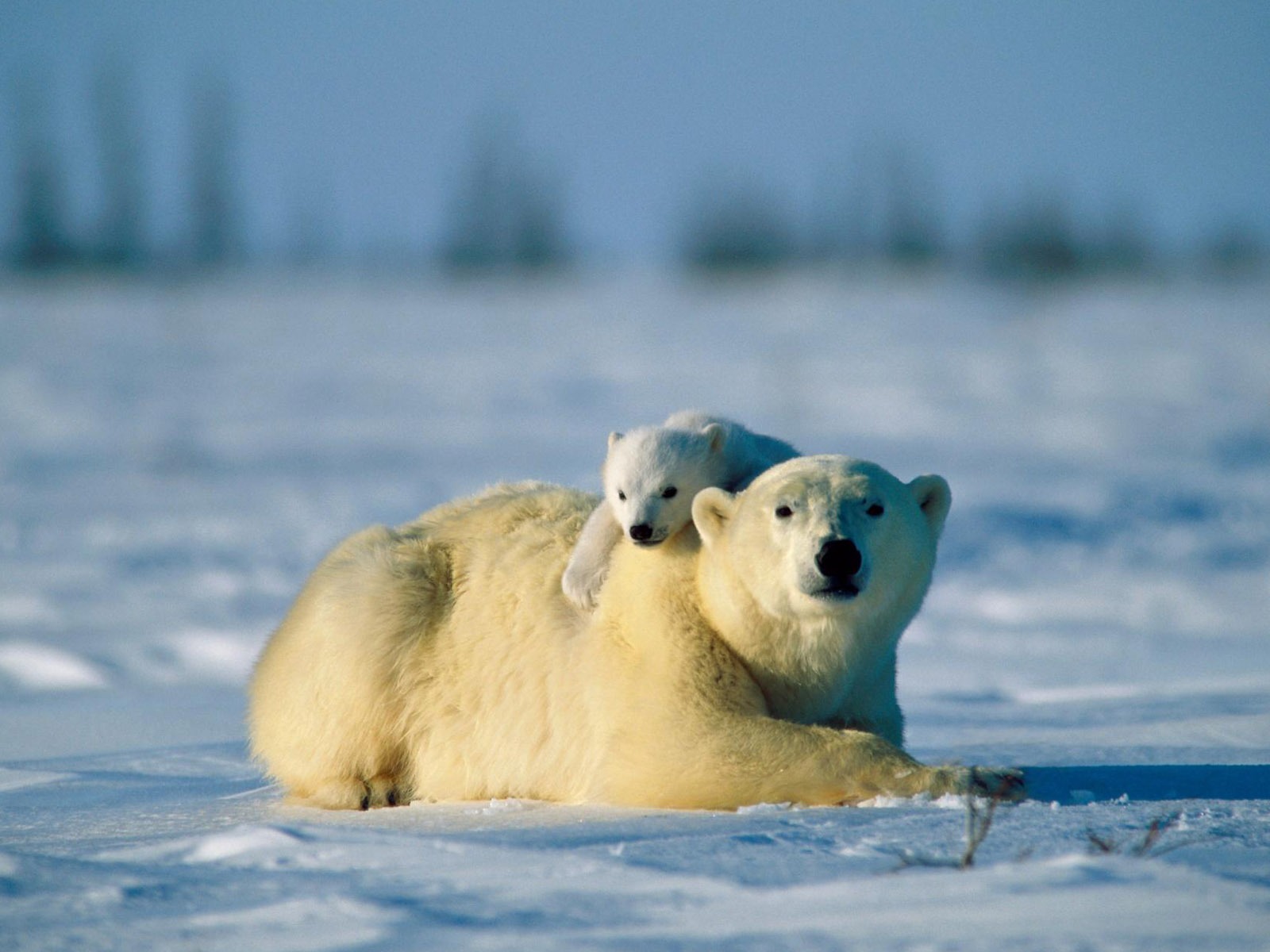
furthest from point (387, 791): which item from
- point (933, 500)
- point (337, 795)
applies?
point (933, 500)

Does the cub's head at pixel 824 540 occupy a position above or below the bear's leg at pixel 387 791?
above

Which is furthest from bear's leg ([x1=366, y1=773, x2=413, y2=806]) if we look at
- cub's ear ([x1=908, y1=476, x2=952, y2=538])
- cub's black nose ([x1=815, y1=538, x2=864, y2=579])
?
cub's ear ([x1=908, y1=476, x2=952, y2=538])

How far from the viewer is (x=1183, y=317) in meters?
28.2

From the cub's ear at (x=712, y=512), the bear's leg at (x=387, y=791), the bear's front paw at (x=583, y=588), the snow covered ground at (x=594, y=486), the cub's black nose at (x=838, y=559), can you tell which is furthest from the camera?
the bear's leg at (x=387, y=791)

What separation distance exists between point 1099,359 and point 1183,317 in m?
7.40

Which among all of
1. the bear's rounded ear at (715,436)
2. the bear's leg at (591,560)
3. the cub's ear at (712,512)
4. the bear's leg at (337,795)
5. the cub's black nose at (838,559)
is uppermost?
the bear's rounded ear at (715,436)

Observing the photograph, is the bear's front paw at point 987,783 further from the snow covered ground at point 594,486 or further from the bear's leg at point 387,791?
the bear's leg at point 387,791

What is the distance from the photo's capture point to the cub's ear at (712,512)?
306 cm

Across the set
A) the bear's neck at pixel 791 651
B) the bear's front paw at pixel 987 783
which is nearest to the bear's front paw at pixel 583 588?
the bear's neck at pixel 791 651

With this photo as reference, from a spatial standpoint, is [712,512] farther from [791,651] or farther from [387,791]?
[387,791]

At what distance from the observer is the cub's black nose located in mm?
2779

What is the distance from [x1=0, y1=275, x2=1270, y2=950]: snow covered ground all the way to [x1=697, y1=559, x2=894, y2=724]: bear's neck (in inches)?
12.4

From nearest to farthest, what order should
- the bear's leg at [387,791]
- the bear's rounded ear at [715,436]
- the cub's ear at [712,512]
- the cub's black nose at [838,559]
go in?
the cub's black nose at [838,559]
the cub's ear at [712,512]
the bear's leg at [387,791]
the bear's rounded ear at [715,436]

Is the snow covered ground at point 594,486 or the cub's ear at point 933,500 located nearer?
the snow covered ground at point 594,486
